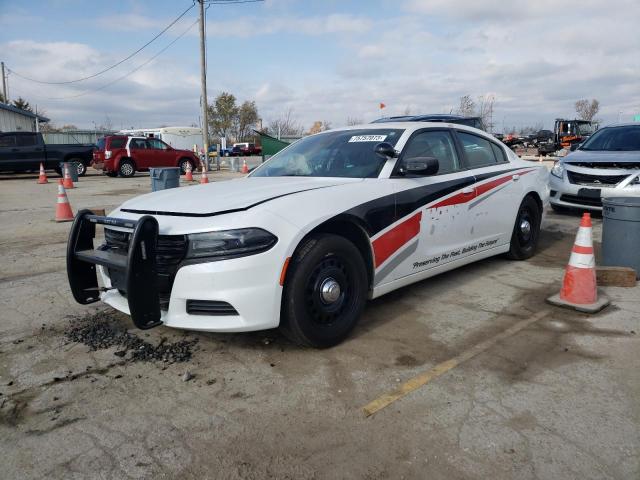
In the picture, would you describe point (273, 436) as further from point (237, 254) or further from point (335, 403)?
point (237, 254)

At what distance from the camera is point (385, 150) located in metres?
3.82

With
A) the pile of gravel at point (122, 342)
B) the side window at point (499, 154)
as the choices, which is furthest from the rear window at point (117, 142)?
the side window at point (499, 154)

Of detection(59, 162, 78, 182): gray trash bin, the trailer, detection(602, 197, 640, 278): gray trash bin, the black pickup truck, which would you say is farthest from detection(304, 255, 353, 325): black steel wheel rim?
the trailer

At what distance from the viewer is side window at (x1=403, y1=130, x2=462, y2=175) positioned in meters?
4.14

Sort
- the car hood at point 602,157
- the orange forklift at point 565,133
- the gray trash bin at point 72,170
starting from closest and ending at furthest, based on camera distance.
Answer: the car hood at point 602,157, the gray trash bin at point 72,170, the orange forklift at point 565,133

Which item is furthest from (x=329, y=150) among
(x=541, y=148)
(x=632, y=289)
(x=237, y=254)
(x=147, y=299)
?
(x=541, y=148)

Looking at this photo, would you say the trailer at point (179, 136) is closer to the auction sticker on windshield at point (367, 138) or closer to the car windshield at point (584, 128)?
the car windshield at point (584, 128)

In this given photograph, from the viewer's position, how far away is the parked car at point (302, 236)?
287 centimetres

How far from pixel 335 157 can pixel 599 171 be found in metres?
5.72

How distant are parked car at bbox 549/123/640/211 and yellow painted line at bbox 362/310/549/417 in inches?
185

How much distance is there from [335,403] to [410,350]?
85 cm

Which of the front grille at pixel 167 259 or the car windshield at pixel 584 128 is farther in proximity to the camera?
the car windshield at pixel 584 128

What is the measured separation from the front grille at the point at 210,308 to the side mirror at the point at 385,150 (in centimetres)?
176

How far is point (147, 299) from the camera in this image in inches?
114
